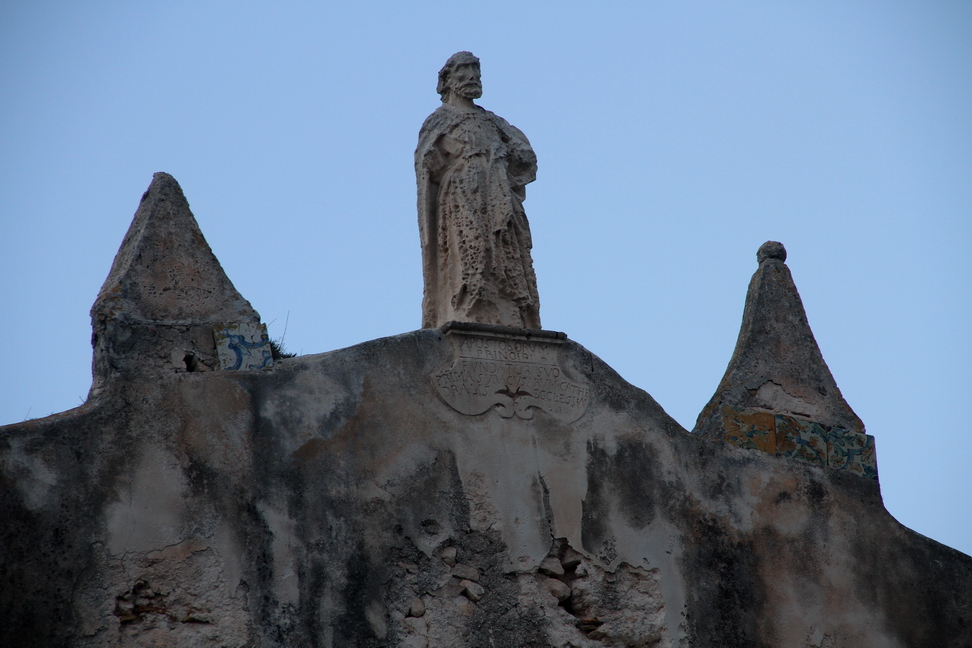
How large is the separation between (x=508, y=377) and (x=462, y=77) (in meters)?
1.89

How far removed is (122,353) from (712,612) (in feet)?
11.6

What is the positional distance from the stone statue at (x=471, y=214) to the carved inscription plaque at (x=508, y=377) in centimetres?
18

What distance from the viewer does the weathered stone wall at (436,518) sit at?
657 cm

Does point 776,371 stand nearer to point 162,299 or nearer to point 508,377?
point 508,377

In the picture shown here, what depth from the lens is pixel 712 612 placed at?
7879 millimetres

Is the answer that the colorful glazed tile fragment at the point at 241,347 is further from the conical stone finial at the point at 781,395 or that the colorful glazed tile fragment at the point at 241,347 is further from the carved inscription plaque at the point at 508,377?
the conical stone finial at the point at 781,395

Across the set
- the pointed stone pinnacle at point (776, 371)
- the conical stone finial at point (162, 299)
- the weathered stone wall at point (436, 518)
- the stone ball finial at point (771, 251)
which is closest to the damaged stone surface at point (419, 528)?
the weathered stone wall at point (436, 518)

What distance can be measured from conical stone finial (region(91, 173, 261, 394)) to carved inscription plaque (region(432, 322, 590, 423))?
1133mm

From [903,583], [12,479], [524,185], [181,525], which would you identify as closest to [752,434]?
[903,583]

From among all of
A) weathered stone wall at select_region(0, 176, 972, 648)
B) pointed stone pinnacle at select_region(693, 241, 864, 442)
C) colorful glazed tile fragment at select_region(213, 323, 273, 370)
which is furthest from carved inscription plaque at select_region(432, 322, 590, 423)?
pointed stone pinnacle at select_region(693, 241, 864, 442)

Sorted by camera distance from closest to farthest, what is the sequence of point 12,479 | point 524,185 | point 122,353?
point 12,479 < point 122,353 < point 524,185

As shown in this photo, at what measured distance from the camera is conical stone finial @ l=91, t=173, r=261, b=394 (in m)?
6.93

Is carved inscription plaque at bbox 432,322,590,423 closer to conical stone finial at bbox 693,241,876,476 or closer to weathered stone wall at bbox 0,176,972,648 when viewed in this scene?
weathered stone wall at bbox 0,176,972,648

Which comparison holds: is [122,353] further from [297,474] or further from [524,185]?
[524,185]
